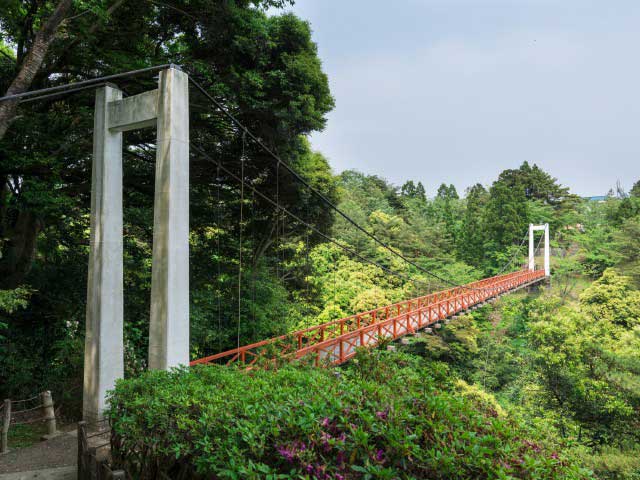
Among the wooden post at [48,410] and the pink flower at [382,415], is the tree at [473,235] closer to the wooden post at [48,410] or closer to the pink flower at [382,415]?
the wooden post at [48,410]

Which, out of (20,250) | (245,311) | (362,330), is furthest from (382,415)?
(245,311)

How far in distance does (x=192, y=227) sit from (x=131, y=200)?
1.32 metres

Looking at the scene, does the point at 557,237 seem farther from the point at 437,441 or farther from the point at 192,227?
the point at 437,441

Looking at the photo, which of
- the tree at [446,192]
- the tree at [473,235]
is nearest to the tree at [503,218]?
the tree at [473,235]

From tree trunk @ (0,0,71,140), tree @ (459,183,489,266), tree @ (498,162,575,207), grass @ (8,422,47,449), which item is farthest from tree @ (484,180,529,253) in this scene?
grass @ (8,422,47,449)

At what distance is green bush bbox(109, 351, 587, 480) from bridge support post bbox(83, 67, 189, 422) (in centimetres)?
95

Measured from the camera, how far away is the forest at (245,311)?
1616mm

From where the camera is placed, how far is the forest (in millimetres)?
1616

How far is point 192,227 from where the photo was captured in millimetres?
8516

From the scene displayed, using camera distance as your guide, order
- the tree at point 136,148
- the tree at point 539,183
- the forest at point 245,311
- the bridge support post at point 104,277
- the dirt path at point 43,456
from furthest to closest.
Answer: the tree at point 539,183 < the tree at point 136,148 < the dirt path at point 43,456 < the bridge support post at point 104,277 < the forest at point 245,311

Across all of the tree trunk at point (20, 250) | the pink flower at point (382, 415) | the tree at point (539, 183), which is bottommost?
the pink flower at point (382, 415)

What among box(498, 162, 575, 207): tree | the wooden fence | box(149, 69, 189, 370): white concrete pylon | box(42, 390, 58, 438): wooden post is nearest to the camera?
box(149, 69, 189, 370): white concrete pylon

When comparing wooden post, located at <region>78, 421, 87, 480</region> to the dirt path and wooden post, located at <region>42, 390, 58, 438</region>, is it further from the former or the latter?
wooden post, located at <region>42, 390, 58, 438</region>

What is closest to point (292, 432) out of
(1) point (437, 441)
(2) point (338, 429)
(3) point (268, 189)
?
(2) point (338, 429)
